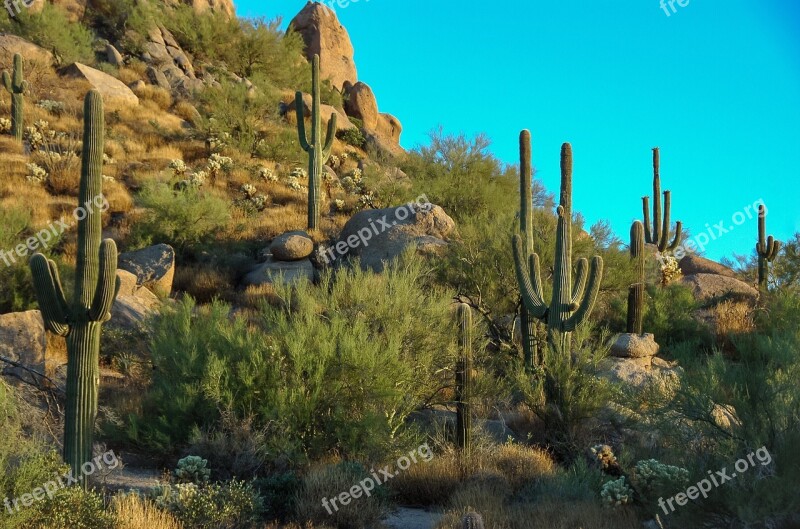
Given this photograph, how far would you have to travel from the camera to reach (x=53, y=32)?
31.9 m

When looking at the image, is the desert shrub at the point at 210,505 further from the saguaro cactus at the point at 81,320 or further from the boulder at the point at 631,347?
the boulder at the point at 631,347

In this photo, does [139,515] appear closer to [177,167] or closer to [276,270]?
[276,270]

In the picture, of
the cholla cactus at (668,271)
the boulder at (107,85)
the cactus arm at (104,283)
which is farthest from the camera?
the boulder at (107,85)

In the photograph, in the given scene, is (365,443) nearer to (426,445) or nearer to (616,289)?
(426,445)

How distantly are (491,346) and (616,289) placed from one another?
4.42 metres

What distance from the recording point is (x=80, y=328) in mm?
8070

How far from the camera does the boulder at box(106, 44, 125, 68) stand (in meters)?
34.0

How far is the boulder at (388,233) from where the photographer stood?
61.4 ft

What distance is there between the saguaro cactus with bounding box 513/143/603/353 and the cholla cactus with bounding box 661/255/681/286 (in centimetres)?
997

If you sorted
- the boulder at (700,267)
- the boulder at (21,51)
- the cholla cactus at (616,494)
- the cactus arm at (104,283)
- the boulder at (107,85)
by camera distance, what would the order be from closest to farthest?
1. the cholla cactus at (616,494)
2. the cactus arm at (104,283)
3. the boulder at (700,267)
4. the boulder at (107,85)
5. the boulder at (21,51)

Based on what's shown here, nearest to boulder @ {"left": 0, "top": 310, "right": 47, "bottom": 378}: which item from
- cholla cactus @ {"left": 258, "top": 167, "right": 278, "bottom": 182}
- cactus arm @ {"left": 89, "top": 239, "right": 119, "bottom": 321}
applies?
cactus arm @ {"left": 89, "top": 239, "right": 119, "bottom": 321}

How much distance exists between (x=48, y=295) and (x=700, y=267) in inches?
964

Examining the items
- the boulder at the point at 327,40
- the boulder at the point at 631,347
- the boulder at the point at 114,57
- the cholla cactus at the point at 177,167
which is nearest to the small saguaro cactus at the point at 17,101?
the cholla cactus at the point at 177,167

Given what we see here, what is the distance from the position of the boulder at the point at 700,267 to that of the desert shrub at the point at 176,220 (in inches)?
661
